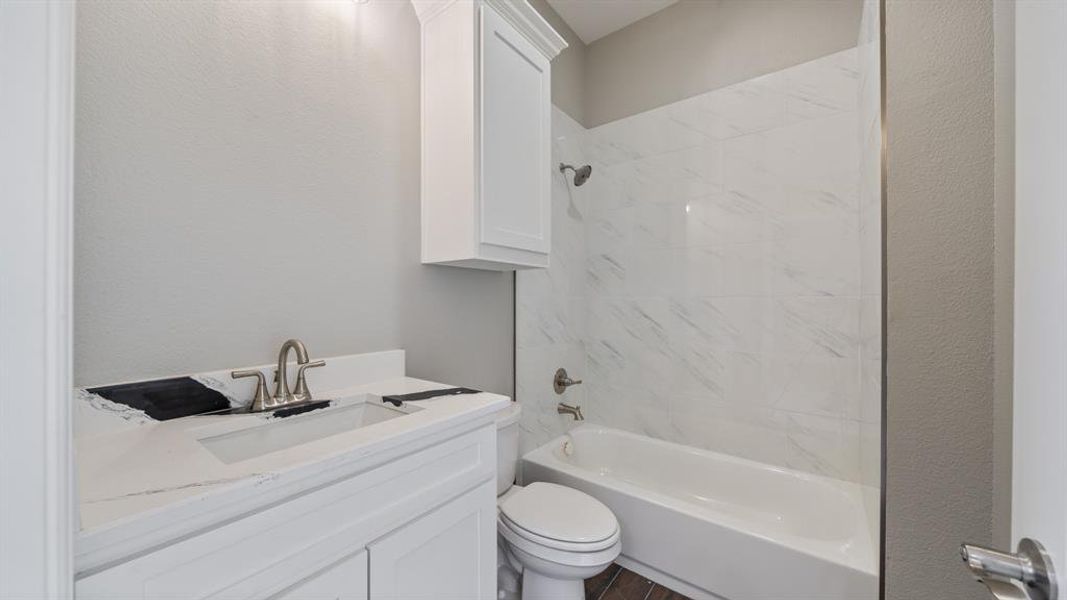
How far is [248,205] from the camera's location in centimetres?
104

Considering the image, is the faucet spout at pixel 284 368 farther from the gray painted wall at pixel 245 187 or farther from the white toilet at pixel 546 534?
the white toilet at pixel 546 534

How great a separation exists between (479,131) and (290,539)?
1202 millimetres

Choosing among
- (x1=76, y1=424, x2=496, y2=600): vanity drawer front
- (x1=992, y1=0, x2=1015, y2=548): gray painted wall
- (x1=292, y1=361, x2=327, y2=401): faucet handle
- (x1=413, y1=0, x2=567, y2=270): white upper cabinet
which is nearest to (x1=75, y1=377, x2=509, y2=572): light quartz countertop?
(x1=76, y1=424, x2=496, y2=600): vanity drawer front

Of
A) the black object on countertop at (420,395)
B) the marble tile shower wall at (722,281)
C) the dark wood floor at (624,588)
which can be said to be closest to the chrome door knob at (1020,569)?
the black object on countertop at (420,395)

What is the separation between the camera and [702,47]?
6.72 ft

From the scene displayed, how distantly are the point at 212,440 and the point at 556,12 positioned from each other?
244 cm

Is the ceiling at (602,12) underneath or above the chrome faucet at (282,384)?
above

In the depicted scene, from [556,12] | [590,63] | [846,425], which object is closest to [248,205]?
[556,12]

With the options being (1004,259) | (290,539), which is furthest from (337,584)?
(1004,259)

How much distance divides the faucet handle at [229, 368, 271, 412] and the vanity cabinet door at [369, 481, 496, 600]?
0.51m

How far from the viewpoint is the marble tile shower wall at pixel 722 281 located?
171cm

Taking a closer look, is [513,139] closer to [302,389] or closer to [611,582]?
[302,389]

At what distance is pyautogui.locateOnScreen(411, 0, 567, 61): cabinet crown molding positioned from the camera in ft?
4.56

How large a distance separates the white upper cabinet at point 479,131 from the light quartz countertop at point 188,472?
0.68 metres
